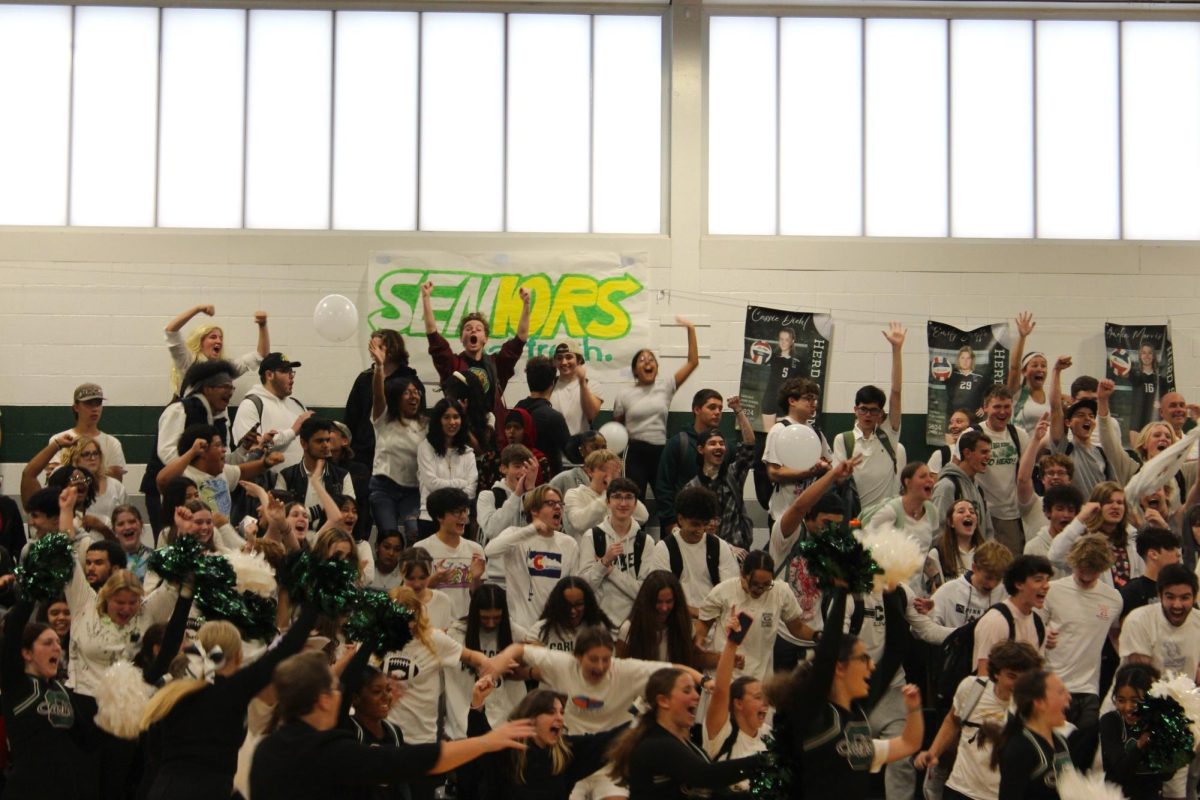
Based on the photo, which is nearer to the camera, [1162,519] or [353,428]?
[1162,519]

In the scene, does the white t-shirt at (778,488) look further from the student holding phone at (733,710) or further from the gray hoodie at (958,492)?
the student holding phone at (733,710)

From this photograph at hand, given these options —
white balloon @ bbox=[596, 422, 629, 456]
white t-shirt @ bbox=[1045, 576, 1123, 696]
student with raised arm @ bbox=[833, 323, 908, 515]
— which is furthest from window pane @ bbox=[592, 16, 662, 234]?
white t-shirt @ bbox=[1045, 576, 1123, 696]

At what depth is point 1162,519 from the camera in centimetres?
1013

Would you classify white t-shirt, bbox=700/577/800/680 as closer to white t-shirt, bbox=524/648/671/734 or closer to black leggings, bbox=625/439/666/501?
white t-shirt, bbox=524/648/671/734

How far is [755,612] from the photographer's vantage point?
28.4 feet

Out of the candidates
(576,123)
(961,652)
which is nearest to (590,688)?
(961,652)

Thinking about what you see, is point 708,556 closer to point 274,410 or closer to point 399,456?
point 399,456

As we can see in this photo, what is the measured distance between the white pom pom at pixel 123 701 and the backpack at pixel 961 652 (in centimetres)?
432

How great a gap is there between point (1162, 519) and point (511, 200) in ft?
21.6

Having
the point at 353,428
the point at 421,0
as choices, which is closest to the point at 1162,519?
the point at 353,428

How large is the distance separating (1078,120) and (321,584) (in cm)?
1049

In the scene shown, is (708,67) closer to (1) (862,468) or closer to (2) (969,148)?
(2) (969,148)

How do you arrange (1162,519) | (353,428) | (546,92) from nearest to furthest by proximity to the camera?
1. (1162,519)
2. (353,428)
3. (546,92)

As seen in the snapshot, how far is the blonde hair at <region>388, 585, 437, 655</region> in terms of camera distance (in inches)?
294
